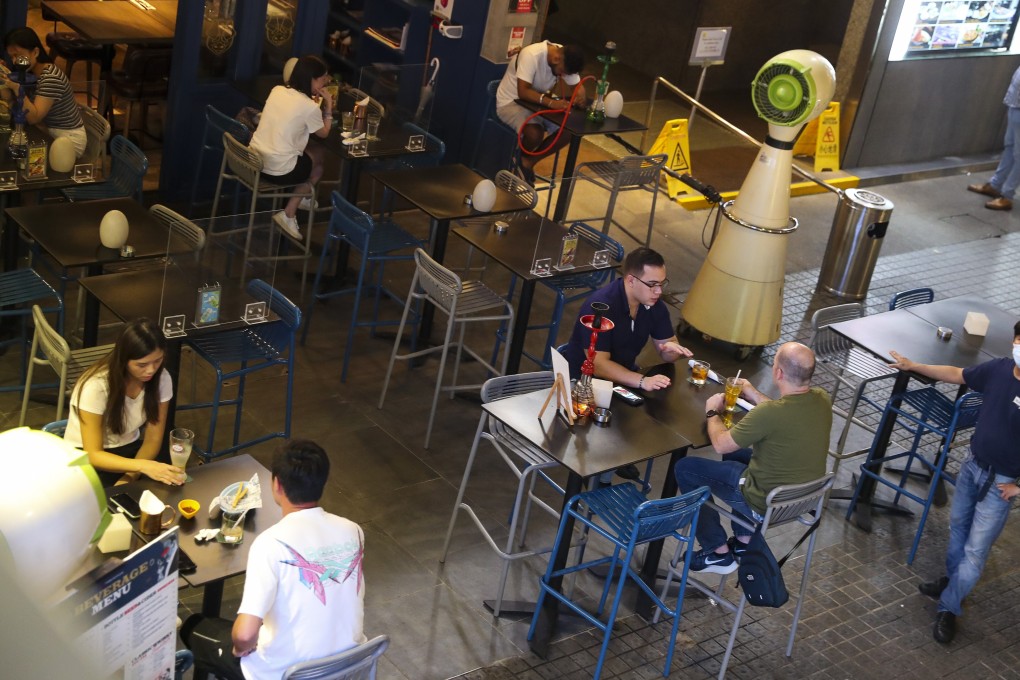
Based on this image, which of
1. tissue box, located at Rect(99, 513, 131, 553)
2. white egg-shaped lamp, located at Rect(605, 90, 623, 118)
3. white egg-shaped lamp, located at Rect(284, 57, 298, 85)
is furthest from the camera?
white egg-shaped lamp, located at Rect(605, 90, 623, 118)

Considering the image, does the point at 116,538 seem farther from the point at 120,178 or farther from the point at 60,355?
the point at 120,178

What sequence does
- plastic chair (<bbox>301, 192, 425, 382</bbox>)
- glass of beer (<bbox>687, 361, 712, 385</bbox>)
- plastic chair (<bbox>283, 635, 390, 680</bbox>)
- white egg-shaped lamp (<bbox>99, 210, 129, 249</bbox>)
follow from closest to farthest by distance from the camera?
plastic chair (<bbox>283, 635, 390, 680</bbox>)
glass of beer (<bbox>687, 361, 712, 385</bbox>)
white egg-shaped lamp (<bbox>99, 210, 129, 249</bbox>)
plastic chair (<bbox>301, 192, 425, 382</bbox>)

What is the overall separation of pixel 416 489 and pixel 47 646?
5366 millimetres

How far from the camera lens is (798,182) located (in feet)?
36.6

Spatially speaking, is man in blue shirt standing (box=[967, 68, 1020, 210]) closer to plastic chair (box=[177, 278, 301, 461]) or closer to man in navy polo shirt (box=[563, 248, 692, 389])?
man in navy polo shirt (box=[563, 248, 692, 389])

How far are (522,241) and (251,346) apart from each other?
1.85 meters

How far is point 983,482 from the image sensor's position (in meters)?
5.20

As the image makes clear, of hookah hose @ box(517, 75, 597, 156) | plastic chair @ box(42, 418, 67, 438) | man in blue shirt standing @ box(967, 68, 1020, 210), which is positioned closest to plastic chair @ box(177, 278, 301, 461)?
plastic chair @ box(42, 418, 67, 438)

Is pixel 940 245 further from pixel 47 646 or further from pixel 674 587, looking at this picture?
pixel 47 646

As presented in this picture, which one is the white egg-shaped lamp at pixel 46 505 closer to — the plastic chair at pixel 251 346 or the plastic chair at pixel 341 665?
the plastic chair at pixel 341 665

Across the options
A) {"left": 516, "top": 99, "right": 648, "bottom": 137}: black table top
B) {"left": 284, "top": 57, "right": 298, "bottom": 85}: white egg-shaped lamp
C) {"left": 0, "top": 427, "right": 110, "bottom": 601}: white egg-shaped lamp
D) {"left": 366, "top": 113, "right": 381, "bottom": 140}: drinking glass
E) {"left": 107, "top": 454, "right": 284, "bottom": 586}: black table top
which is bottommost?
{"left": 107, "top": 454, "right": 284, "bottom": 586}: black table top

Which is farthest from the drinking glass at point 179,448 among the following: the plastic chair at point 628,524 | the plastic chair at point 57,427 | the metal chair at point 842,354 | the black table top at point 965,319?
the black table top at point 965,319

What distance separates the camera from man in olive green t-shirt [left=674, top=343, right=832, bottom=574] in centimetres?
457

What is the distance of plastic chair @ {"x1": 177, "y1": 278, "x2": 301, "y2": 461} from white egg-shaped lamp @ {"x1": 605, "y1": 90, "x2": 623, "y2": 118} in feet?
13.4
